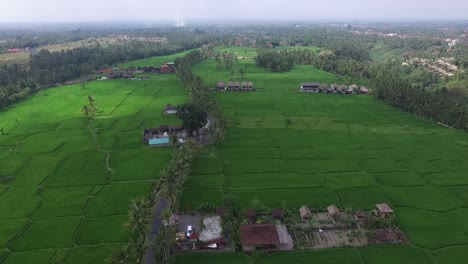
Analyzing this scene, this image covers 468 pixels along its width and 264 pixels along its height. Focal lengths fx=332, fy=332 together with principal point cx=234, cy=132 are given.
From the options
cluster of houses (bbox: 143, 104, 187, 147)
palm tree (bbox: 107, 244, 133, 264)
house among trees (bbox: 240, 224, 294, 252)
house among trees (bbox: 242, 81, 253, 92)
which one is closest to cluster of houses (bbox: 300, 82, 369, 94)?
house among trees (bbox: 242, 81, 253, 92)

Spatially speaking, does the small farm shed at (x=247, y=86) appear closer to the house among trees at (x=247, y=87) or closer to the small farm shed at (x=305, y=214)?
the house among trees at (x=247, y=87)

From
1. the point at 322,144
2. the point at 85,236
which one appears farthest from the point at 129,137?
the point at 322,144

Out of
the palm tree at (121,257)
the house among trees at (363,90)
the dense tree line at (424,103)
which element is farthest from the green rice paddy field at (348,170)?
the house among trees at (363,90)

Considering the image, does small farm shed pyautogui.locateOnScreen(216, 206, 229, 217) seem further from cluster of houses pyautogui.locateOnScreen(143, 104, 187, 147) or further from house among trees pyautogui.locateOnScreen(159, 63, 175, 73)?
house among trees pyautogui.locateOnScreen(159, 63, 175, 73)

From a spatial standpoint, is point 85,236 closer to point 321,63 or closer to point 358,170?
point 358,170

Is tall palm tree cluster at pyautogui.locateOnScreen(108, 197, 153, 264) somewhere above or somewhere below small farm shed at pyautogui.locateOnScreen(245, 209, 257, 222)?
above

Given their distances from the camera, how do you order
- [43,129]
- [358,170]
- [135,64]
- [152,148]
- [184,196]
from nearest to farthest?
1. [184,196]
2. [358,170]
3. [152,148]
4. [43,129]
5. [135,64]

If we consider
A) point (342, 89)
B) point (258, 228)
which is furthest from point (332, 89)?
point (258, 228)
